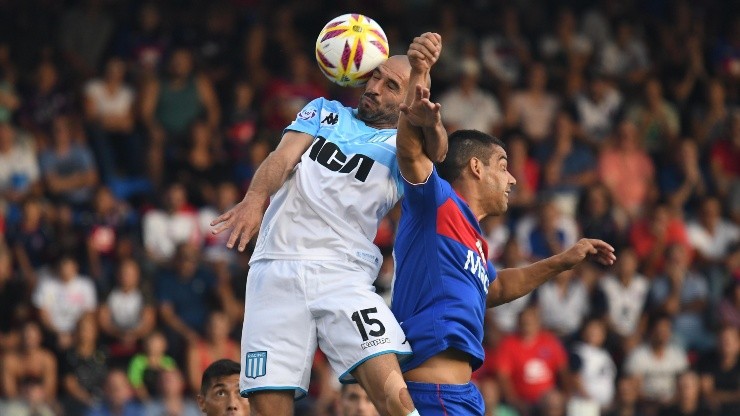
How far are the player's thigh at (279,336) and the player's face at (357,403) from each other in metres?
1.86

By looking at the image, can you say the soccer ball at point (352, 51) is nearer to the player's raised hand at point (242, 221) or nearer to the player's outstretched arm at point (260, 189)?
the player's outstretched arm at point (260, 189)

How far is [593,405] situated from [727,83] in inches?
266

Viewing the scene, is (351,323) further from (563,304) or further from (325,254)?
(563,304)

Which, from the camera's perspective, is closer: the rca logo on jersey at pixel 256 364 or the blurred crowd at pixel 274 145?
the rca logo on jersey at pixel 256 364

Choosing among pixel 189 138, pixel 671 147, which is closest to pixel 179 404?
pixel 189 138

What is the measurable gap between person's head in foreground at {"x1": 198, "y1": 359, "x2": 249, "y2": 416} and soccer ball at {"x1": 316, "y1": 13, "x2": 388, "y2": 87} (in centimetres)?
193

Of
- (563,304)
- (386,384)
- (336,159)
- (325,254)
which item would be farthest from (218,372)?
(563,304)

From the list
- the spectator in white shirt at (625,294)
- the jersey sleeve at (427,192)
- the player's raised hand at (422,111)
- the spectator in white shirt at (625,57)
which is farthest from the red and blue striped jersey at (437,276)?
the spectator in white shirt at (625,57)

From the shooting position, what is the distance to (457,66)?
1844 centimetres

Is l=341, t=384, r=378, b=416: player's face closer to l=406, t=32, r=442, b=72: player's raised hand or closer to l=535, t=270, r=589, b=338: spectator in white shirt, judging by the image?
l=406, t=32, r=442, b=72: player's raised hand

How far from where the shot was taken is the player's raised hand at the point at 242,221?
729 centimetres

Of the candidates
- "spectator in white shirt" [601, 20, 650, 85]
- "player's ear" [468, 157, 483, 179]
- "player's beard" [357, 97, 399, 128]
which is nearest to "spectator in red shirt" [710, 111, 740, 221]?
"spectator in white shirt" [601, 20, 650, 85]

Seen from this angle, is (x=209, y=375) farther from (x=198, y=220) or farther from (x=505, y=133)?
(x=505, y=133)

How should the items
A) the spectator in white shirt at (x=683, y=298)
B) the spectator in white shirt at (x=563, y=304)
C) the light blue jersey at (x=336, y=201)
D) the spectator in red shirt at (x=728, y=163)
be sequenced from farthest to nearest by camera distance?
1. the spectator in red shirt at (x=728, y=163)
2. the spectator in white shirt at (x=683, y=298)
3. the spectator in white shirt at (x=563, y=304)
4. the light blue jersey at (x=336, y=201)
